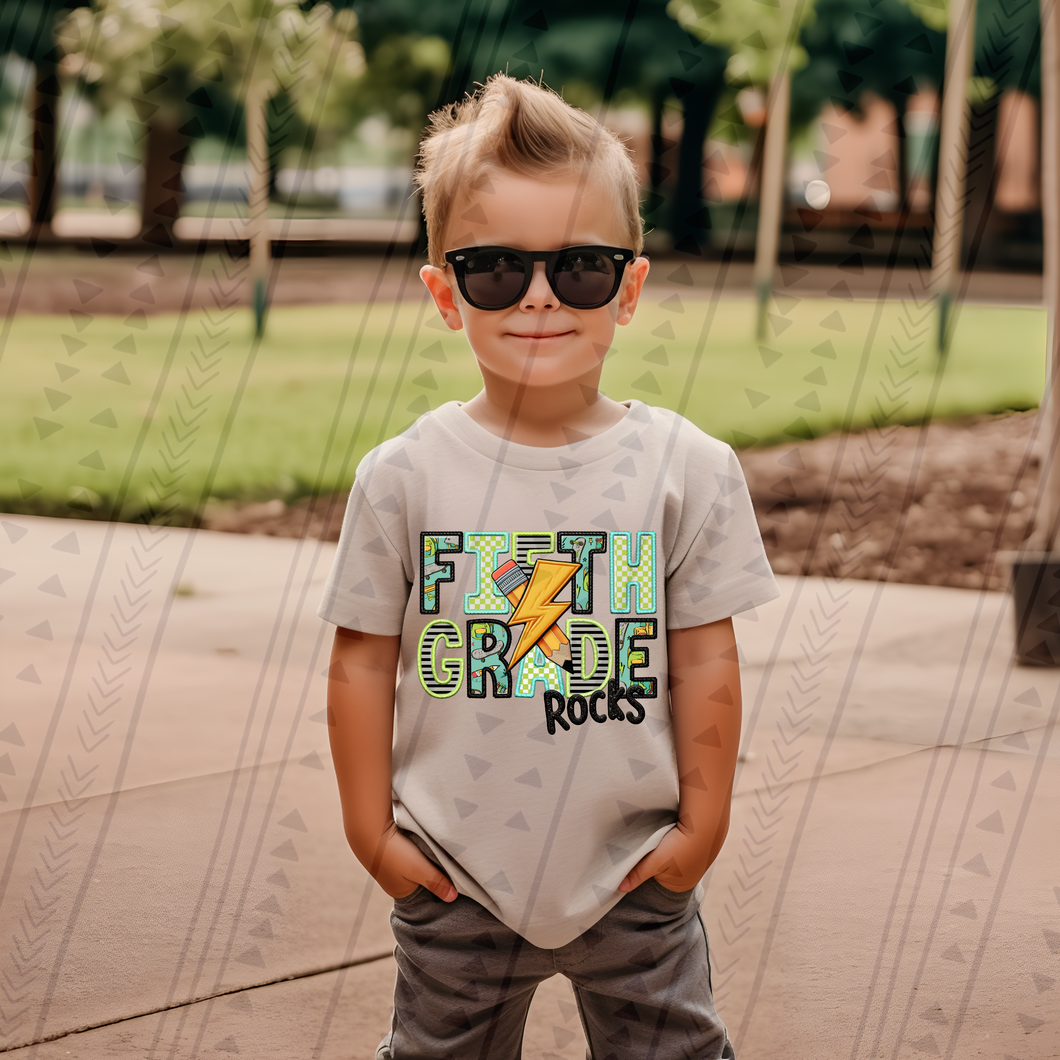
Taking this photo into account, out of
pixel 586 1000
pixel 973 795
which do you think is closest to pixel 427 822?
pixel 586 1000

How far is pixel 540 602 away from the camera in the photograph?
5.48 feet

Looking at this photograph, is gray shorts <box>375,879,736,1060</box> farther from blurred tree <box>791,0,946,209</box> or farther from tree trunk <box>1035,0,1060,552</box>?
blurred tree <box>791,0,946,209</box>

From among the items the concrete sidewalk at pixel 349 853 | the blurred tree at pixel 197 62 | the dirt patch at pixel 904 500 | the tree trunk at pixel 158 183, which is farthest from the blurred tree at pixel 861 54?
the concrete sidewalk at pixel 349 853

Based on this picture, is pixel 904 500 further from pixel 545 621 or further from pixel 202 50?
pixel 202 50

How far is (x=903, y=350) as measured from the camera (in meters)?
12.8

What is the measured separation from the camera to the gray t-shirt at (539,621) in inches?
65.6

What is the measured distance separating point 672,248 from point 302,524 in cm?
2108

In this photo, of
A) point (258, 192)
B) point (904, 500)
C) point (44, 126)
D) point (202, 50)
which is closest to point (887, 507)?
point (904, 500)

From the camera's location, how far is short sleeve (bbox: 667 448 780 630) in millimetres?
1709

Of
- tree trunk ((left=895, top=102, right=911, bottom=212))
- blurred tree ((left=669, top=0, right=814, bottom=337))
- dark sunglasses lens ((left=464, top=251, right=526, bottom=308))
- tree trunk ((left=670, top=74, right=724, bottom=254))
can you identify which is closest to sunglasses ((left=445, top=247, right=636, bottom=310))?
dark sunglasses lens ((left=464, top=251, right=526, bottom=308))

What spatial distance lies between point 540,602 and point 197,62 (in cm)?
1660

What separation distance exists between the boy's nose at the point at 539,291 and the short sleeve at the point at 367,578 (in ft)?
0.98

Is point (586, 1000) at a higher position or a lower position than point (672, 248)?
lower

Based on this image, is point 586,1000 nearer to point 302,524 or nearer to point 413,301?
point 302,524
